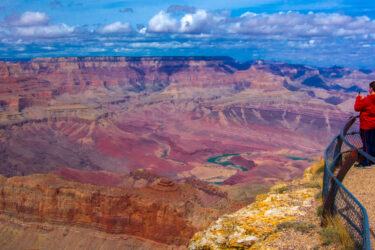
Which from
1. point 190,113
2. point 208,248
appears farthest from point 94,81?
point 208,248

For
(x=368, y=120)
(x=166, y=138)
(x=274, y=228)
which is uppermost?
(x=368, y=120)

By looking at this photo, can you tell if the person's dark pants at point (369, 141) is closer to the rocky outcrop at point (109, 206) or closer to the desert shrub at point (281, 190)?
the desert shrub at point (281, 190)

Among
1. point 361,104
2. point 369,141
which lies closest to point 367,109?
point 361,104

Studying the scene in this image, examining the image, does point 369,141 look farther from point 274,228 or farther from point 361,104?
point 274,228

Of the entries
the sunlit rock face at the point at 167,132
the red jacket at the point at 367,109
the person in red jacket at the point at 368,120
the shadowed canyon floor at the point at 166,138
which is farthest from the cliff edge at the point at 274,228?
the sunlit rock face at the point at 167,132

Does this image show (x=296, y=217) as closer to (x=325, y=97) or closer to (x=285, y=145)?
(x=285, y=145)

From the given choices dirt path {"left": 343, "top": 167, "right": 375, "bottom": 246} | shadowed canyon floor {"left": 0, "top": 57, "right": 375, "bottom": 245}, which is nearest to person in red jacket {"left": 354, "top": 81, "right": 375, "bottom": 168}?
dirt path {"left": 343, "top": 167, "right": 375, "bottom": 246}

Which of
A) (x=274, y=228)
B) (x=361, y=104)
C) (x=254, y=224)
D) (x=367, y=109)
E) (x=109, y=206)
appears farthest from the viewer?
(x=109, y=206)
